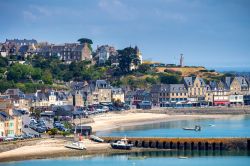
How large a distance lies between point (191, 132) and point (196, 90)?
3432cm

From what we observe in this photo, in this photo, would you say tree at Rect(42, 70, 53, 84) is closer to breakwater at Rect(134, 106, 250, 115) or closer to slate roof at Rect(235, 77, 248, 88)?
breakwater at Rect(134, 106, 250, 115)

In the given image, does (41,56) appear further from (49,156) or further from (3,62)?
(49,156)

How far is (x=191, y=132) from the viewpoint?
7962cm

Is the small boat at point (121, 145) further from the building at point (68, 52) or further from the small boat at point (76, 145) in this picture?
the building at point (68, 52)

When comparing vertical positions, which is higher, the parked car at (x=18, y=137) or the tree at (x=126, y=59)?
the tree at (x=126, y=59)

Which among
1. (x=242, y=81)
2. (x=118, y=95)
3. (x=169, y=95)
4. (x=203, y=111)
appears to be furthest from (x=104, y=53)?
(x=203, y=111)

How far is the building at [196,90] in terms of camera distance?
371 ft

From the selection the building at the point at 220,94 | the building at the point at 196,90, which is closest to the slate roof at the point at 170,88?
the building at the point at 196,90

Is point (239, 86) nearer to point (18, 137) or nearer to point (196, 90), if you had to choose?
point (196, 90)

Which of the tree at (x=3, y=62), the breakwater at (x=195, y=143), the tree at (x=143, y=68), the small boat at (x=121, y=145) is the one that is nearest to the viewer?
the small boat at (x=121, y=145)

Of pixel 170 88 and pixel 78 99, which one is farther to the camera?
pixel 170 88

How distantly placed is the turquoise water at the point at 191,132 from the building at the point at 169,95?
12633mm

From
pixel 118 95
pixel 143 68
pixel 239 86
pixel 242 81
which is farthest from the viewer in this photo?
pixel 143 68

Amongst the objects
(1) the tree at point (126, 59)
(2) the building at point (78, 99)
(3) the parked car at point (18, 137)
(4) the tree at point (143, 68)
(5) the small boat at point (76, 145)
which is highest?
(1) the tree at point (126, 59)
